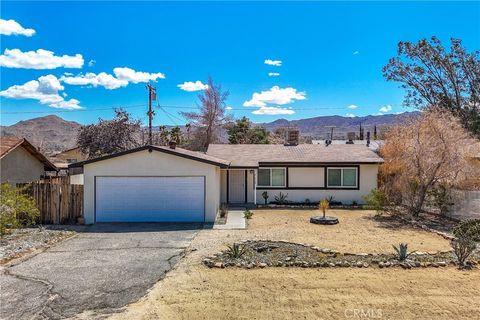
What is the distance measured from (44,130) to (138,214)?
285ft

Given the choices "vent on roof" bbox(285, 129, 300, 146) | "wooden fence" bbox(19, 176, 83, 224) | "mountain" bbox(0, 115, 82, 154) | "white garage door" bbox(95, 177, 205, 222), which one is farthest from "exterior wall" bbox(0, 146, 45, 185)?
"mountain" bbox(0, 115, 82, 154)

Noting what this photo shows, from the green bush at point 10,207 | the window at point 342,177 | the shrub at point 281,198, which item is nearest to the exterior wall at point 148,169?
the green bush at point 10,207

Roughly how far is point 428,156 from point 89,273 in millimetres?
14072

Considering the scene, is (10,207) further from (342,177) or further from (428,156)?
(342,177)

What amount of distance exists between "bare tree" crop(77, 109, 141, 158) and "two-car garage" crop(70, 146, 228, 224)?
20253 mm

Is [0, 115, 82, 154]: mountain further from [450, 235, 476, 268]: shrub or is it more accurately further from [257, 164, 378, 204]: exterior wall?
[450, 235, 476, 268]: shrub

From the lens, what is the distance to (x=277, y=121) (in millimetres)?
185875

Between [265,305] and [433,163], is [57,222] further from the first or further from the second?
[433,163]

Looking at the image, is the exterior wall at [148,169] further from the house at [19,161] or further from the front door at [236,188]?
the house at [19,161]

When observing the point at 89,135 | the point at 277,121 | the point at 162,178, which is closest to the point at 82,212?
the point at 162,178

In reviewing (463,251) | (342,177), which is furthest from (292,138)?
(463,251)

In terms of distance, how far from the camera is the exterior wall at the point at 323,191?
22203mm

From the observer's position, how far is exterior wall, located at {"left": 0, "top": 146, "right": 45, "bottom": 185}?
19922 mm

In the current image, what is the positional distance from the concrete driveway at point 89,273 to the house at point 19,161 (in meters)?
8.83
